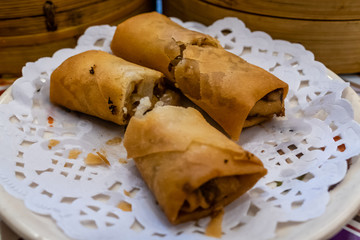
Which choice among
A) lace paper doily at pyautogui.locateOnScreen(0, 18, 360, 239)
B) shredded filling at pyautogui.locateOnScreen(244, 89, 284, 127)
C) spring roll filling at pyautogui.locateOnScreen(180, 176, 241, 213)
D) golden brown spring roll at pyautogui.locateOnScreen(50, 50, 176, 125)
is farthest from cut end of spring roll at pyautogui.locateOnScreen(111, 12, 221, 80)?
spring roll filling at pyautogui.locateOnScreen(180, 176, 241, 213)

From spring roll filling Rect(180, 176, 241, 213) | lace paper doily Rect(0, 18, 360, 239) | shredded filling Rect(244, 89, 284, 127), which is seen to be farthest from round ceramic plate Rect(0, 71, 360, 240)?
shredded filling Rect(244, 89, 284, 127)

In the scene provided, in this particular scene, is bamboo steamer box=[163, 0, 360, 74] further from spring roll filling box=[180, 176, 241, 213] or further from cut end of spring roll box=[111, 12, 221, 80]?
spring roll filling box=[180, 176, 241, 213]

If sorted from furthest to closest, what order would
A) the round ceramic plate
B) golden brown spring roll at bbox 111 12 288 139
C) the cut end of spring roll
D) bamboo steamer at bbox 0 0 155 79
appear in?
bamboo steamer at bbox 0 0 155 79, the cut end of spring roll, golden brown spring roll at bbox 111 12 288 139, the round ceramic plate

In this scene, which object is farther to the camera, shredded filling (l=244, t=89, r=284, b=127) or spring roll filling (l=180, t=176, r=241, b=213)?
shredded filling (l=244, t=89, r=284, b=127)

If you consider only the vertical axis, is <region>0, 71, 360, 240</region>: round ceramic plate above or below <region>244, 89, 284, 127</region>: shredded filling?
below

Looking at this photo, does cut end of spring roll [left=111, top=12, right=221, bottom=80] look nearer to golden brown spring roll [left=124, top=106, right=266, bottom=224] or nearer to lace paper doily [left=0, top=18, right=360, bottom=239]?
lace paper doily [left=0, top=18, right=360, bottom=239]

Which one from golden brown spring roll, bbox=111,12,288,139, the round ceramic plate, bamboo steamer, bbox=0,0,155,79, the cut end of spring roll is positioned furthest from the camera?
bamboo steamer, bbox=0,0,155,79

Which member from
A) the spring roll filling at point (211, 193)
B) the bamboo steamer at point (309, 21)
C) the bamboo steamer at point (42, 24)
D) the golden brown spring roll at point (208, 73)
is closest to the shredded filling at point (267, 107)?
the golden brown spring roll at point (208, 73)

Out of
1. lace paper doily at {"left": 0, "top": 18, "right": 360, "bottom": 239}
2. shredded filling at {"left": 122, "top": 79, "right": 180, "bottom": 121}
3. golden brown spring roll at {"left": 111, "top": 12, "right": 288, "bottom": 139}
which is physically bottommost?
lace paper doily at {"left": 0, "top": 18, "right": 360, "bottom": 239}
